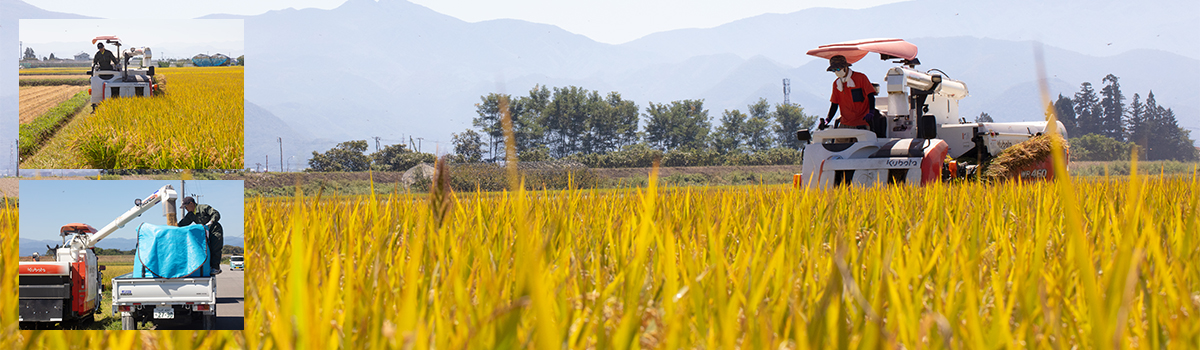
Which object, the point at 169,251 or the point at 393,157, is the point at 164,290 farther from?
the point at 393,157

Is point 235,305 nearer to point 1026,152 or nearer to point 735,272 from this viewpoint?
point 735,272

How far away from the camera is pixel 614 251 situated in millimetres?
2119

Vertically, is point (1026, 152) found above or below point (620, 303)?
above

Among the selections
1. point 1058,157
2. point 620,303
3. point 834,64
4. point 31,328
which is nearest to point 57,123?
point 31,328

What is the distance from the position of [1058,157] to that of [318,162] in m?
48.0

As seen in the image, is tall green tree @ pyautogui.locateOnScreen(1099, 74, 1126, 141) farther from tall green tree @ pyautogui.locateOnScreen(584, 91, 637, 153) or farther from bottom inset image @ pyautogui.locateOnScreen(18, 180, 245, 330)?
bottom inset image @ pyautogui.locateOnScreen(18, 180, 245, 330)

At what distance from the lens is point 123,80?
5.32 feet

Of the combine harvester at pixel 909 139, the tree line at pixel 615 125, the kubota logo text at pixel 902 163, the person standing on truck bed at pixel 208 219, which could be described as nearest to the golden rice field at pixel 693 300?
the person standing on truck bed at pixel 208 219

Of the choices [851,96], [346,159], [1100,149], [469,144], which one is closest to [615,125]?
[469,144]

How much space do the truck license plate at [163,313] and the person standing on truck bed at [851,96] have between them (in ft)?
25.7

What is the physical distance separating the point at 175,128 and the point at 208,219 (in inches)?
30.8

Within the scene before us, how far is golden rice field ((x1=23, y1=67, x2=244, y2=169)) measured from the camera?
147cm

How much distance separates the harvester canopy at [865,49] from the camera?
816cm

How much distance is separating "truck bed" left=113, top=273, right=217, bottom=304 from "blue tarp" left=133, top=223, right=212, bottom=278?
0.04 feet
